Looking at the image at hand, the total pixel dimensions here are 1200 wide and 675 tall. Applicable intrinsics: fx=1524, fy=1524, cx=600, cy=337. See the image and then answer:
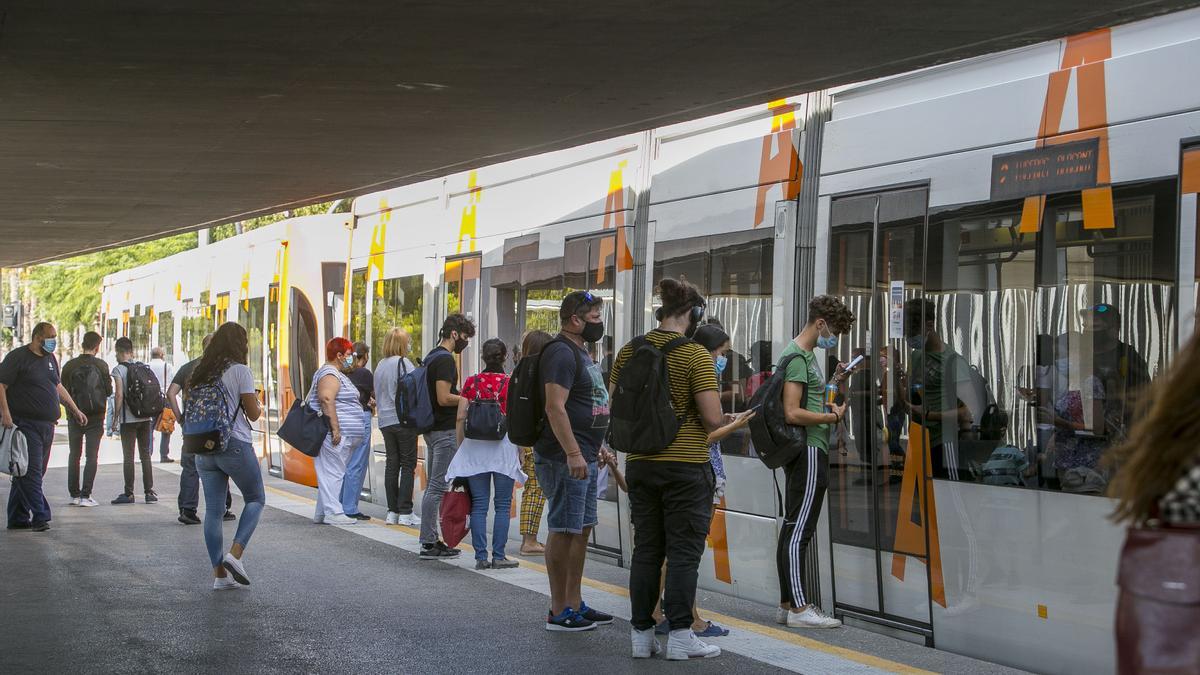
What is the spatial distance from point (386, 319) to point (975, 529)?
9.07m

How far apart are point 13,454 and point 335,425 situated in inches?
108

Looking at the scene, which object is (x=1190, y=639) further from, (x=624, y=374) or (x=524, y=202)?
(x=524, y=202)

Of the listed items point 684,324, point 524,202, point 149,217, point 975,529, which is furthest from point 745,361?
point 149,217

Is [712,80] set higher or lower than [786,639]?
higher

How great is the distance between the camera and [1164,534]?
2314mm

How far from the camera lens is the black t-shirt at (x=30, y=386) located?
1338 cm

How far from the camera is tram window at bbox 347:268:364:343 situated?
15695mm

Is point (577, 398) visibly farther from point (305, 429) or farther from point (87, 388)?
point (87, 388)

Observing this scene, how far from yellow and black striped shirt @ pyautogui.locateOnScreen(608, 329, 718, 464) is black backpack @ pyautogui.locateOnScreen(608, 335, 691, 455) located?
4cm

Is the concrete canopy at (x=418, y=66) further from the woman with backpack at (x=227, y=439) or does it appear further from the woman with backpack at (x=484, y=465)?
Result: the woman with backpack at (x=484, y=465)

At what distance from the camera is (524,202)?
1176 cm

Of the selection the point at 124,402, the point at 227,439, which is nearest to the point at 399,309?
the point at 124,402

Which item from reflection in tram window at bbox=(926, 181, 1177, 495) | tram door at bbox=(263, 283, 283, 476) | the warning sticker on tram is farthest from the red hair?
the warning sticker on tram

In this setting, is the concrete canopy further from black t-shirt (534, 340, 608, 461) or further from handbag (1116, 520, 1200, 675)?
handbag (1116, 520, 1200, 675)
